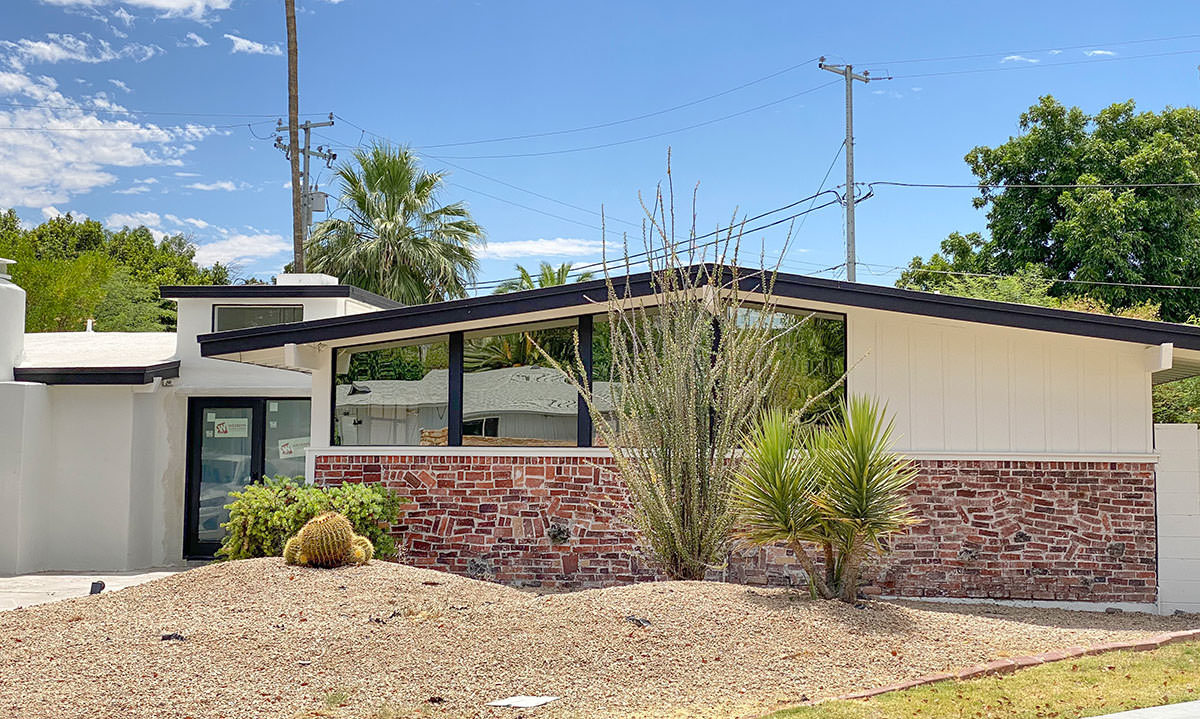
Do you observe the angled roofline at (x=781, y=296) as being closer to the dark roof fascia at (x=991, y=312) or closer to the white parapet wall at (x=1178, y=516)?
the dark roof fascia at (x=991, y=312)

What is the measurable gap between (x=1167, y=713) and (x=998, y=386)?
5.12 m

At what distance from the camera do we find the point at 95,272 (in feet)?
104

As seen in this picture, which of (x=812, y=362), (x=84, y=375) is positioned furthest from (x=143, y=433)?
(x=812, y=362)

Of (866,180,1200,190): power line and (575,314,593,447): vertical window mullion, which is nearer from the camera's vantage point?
(575,314,593,447): vertical window mullion

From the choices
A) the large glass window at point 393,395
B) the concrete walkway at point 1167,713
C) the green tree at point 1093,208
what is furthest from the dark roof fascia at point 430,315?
the green tree at point 1093,208

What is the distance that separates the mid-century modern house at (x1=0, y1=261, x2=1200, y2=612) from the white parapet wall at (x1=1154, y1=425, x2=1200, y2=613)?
2cm

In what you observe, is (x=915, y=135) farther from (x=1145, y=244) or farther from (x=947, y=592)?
(x=947, y=592)

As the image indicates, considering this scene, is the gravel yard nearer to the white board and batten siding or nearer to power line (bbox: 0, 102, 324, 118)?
the white board and batten siding

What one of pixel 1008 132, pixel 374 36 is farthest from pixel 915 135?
pixel 374 36

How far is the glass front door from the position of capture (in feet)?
45.3

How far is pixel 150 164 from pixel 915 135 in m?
28.6

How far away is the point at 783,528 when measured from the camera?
7887mm

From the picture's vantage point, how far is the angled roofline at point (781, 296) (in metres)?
9.69

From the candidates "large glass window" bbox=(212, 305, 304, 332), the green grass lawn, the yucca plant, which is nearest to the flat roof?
"large glass window" bbox=(212, 305, 304, 332)
